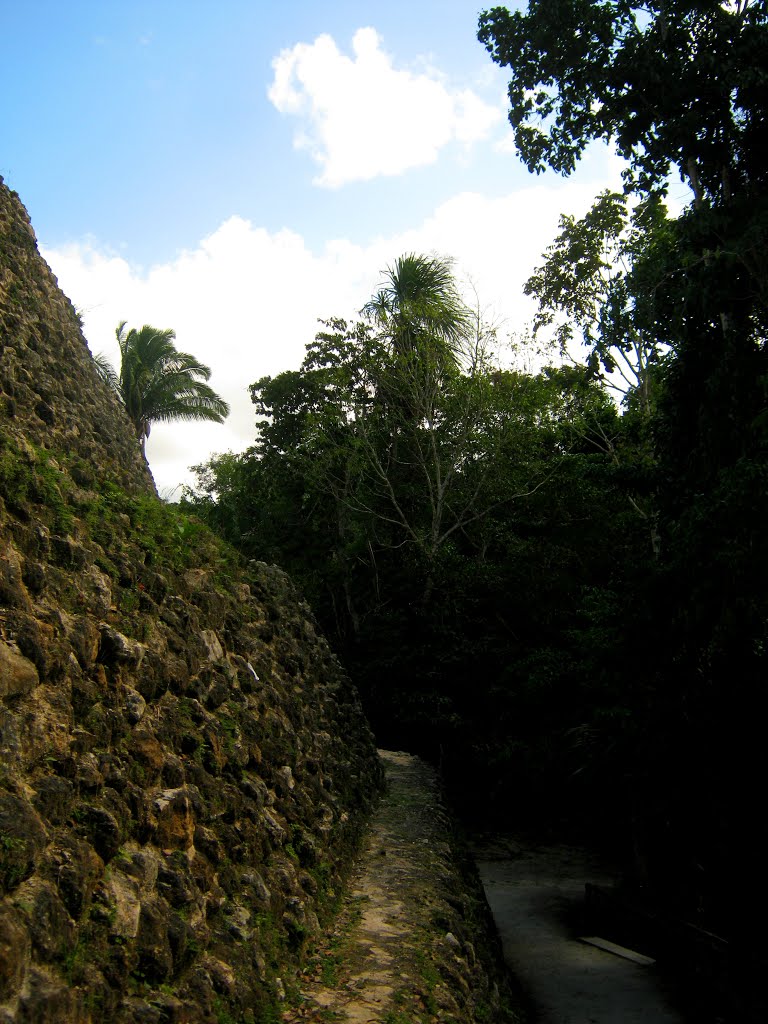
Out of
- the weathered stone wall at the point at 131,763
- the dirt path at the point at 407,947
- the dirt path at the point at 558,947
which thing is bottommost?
the dirt path at the point at 558,947

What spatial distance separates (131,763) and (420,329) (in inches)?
658

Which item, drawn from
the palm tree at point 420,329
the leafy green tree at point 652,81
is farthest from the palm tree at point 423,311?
the leafy green tree at point 652,81

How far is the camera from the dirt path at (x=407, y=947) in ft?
14.1

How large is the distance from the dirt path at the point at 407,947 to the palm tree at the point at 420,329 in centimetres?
1142

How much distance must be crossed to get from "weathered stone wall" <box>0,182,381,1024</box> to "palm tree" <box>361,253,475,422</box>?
11.4 m

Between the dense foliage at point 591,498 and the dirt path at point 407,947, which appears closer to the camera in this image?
the dirt path at point 407,947

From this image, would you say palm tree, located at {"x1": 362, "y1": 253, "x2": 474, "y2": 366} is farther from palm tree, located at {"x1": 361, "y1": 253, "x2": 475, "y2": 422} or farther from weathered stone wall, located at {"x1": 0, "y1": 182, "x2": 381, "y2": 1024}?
weathered stone wall, located at {"x1": 0, "y1": 182, "x2": 381, "y2": 1024}

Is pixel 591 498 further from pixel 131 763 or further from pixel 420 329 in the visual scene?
pixel 131 763

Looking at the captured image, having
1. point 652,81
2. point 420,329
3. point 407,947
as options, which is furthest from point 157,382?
point 407,947

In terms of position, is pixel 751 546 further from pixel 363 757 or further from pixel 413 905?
pixel 363 757

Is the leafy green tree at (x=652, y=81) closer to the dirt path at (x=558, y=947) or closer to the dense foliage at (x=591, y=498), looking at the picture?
the dense foliage at (x=591, y=498)

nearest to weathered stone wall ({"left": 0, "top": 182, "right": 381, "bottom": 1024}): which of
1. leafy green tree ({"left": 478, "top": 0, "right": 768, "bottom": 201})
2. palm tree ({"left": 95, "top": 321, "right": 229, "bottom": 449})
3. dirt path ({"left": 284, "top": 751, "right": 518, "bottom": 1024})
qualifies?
dirt path ({"left": 284, "top": 751, "right": 518, "bottom": 1024})

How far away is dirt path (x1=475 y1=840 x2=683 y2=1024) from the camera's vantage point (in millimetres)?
9484

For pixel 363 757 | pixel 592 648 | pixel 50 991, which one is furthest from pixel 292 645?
pixel 50 991
